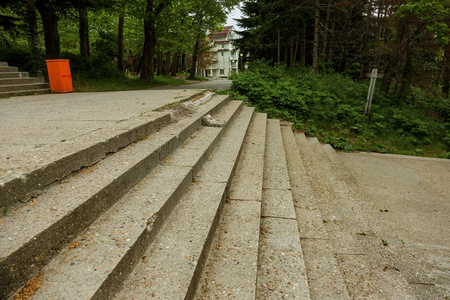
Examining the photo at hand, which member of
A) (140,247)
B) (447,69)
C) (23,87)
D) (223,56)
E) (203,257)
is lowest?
(203,257)

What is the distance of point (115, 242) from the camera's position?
5.65 ft

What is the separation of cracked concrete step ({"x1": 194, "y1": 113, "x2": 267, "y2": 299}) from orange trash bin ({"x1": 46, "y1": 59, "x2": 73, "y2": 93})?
7629mm

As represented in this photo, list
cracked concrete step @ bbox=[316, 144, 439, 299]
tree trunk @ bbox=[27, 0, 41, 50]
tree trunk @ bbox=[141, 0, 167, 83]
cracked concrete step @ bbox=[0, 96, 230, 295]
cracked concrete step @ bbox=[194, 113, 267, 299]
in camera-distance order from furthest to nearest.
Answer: tree trunk @ bbox=[141, 0, 167, 83] → tree trunk @ bbox=[27, 0, 41, 50] → cracked concrete step @ bbox=[316, 144, 439, 299] → cracked concrete step @ bbox=[194, 113, 267, 299] → cracked concrete step @ bbox=[0, 96, 230, 295]

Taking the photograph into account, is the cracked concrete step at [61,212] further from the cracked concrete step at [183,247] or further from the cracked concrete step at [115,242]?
the cracked concrete step at [183,247]

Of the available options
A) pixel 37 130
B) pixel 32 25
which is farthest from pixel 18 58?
pixel 37 130

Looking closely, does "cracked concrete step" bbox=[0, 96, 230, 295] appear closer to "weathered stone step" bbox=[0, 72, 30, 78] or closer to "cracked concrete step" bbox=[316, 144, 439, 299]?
"cracked concrete step" bbox=[316, 144, 439, 299]

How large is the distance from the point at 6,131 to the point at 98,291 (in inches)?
118

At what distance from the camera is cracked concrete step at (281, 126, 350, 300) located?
2021 millimetres

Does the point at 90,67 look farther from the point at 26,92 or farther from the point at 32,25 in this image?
the point at 26,92

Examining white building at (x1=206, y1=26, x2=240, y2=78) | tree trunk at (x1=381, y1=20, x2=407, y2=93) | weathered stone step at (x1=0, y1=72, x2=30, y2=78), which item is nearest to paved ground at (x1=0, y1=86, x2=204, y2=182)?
weathered stone step at (x1=0, y1=72, x2=30, y2=78)

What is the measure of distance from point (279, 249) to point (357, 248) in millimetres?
969

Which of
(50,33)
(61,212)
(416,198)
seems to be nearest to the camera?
(61,212)

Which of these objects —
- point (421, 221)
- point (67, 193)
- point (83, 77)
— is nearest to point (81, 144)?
point (67, 193)

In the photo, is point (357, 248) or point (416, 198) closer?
point (357, 248)
